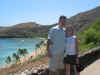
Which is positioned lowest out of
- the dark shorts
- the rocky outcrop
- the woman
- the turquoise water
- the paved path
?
the turquoise water

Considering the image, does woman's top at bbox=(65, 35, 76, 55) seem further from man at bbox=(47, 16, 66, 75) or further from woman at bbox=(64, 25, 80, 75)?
man at bbox=(47, 16, 66, 75)

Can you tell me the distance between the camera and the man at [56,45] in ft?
12.7

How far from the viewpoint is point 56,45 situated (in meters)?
3.89

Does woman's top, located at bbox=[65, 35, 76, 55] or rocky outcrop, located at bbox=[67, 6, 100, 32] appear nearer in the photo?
woman's top, located at bbox=[65, 35, 76, 55]

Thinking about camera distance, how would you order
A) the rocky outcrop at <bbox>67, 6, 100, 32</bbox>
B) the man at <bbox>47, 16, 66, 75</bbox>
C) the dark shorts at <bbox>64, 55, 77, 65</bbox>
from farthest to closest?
the rocky outcrop at <bbox>67, 6, 100, 32</bbox>, the dark shorts at <bbox>64, 55, 77, 65</bbox>, the man at <bbox>47, 16, 66, 75</bbox>

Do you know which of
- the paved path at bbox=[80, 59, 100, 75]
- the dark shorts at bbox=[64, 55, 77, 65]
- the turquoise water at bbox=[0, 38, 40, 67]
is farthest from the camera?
the turquoise water at bbox=[0, 38, 40, 67]

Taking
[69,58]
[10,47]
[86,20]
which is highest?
[86,20]

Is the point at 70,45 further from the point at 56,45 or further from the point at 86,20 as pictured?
the point at 86,20

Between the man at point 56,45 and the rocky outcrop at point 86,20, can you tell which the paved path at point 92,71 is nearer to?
the man at point 56,45

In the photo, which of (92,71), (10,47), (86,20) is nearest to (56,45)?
(92,71)

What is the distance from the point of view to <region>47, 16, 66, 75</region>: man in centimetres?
387

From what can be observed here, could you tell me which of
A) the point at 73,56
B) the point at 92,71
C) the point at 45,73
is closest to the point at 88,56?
the point at 92,71

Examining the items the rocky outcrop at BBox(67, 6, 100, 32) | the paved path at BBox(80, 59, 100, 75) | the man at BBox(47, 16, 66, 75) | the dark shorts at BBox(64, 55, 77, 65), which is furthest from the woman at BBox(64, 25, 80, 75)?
the rocky outcrop at BBox(67, 6, 100, 32)

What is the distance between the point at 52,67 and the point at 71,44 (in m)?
0.65
